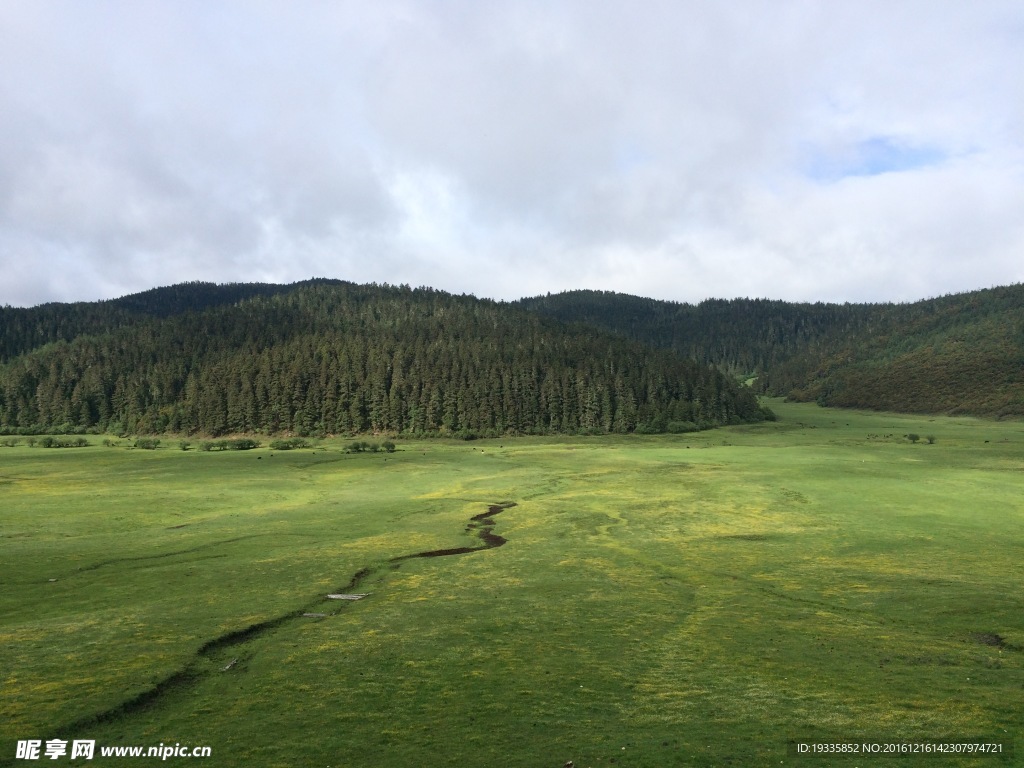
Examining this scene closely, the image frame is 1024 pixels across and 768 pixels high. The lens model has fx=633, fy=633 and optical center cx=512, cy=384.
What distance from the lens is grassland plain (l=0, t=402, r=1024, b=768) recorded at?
16.9 meters

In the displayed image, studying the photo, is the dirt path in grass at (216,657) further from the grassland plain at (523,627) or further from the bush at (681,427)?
the bush at (681,427)

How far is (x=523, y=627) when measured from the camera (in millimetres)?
26266

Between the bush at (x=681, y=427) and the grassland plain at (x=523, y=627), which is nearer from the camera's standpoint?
the grassland plain at (x=523, y=627)

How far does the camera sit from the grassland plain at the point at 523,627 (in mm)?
16859

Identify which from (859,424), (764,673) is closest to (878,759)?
(764,673)

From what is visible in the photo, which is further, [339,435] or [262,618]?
[339,435]

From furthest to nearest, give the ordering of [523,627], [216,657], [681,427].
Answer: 1. [681,427]
2. [523,627]
3. [216,657]

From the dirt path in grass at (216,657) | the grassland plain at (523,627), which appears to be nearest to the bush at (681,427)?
the grassland plain at (523,627)

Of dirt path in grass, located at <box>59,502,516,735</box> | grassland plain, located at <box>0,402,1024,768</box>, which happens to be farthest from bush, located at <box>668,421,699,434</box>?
dirt path in grass, located at <box>59,502,516,735</box>

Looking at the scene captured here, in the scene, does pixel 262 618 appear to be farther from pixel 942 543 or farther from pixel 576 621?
pixel 942 543

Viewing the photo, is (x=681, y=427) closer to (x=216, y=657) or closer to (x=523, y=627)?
(x=523, y=627)

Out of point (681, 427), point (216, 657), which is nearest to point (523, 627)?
point (216, 657)

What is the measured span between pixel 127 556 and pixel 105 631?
1852 centimetres

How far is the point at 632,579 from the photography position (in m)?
35.6
